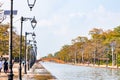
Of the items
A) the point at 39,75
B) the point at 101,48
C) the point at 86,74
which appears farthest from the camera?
the point at 101,48

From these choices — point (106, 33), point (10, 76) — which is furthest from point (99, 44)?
point (10, 76)

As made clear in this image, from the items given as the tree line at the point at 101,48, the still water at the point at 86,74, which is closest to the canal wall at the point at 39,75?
the still water at the point at 86,74

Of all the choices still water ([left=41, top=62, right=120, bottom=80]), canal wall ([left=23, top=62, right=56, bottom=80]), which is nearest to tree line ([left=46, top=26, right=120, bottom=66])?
still water ([left=41, top=62, right=120, bottom=80])

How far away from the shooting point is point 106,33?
185375 millimetres

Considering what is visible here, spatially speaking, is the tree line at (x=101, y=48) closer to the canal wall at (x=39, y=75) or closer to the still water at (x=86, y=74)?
the still water at (x=86, y=74)

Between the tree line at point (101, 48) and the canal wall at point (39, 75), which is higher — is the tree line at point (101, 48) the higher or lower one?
the higher one

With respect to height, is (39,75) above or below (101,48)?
below

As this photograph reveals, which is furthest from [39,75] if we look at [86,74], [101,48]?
[101,48]

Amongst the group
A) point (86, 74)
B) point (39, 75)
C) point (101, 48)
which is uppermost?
point (101, 48)

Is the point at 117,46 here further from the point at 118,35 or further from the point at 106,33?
the point at 106,33

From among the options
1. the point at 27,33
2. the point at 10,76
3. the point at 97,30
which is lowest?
the point at 10,76

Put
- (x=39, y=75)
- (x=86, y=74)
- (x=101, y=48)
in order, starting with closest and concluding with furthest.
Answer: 1. (x=39, y=75)
2. (x=86, y=74)
3. (x=101, y=48)

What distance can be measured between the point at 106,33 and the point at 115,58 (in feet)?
171

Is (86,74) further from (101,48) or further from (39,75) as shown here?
(101,48)
